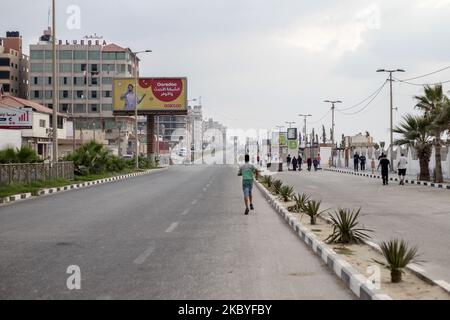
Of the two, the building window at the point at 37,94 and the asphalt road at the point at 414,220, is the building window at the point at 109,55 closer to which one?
the building window at the point at 37,94

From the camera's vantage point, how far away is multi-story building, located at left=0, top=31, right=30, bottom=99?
107812mm

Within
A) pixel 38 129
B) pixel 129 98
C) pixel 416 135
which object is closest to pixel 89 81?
pixel 129 98

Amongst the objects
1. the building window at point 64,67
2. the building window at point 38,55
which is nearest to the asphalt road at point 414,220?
the building window at point 38,55

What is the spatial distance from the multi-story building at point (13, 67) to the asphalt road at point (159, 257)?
319 feet

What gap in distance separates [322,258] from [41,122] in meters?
58.9

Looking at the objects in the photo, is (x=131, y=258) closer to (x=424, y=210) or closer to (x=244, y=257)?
(x=244, y=257)

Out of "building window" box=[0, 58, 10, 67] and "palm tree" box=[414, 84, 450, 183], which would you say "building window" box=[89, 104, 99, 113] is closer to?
"building window" box=[0, 58, 10, 67]

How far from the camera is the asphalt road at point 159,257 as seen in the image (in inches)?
285

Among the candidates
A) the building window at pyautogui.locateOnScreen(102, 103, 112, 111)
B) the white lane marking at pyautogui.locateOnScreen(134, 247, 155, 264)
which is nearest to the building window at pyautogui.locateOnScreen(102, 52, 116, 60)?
the building window at pyautogui.locateOnScreen(102, 103, 112, 111)

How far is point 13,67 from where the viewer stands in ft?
363

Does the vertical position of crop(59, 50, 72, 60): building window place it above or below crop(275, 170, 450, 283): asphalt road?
above

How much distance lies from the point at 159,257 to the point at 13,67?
358ft

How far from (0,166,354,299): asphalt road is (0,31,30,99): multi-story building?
3829 inches
